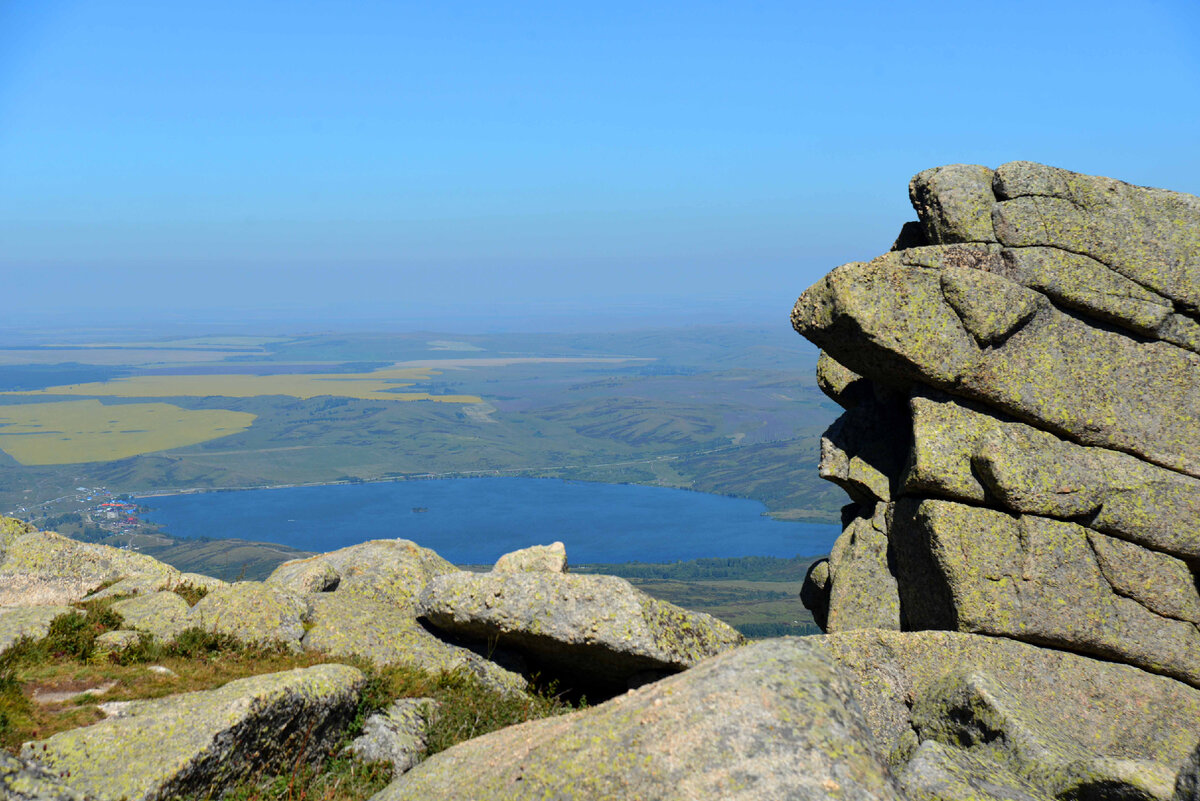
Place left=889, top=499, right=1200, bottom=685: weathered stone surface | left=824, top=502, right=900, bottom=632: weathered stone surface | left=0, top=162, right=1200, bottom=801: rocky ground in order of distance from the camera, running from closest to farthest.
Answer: left=0, top=162, right=1200, bottom=801: rocky ground
left=889, top=499, right=1200, bottom=685: weathered stone surface
left=824, top=502, right=900, bottom=632: weathered stone surface

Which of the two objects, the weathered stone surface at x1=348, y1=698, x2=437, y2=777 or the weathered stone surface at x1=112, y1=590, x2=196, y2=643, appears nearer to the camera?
the weathered stone surface at x1=348, y1=698, x2=437, y2=777

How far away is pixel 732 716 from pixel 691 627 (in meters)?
8.16

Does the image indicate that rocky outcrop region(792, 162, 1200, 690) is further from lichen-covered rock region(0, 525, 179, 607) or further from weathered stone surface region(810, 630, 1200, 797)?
lichen-covered rock region(0, 525, 179, 607)

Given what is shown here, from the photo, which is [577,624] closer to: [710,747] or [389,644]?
[389,644]

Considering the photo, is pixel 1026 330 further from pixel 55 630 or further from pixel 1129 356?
pixel 55 630

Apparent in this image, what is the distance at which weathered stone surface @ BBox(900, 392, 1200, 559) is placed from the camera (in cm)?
1962

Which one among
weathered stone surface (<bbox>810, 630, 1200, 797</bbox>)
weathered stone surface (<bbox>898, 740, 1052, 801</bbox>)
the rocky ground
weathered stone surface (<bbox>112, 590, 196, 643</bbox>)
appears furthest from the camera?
weathered stone surface (<bbox>112, 590, 196, 643</bbox>)

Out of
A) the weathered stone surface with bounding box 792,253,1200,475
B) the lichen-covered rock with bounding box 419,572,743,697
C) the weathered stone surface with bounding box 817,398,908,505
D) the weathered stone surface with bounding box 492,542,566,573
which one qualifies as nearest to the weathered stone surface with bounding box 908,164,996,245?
the weathered stone surface with bounding box 792,253,1200,475

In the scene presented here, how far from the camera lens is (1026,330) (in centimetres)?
2147

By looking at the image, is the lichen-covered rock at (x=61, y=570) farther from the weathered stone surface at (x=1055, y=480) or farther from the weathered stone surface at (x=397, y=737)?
the weathered stone surface at (x=1055, y=480)

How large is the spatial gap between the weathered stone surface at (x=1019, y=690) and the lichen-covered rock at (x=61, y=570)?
15582 millimetres

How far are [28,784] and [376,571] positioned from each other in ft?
41.5

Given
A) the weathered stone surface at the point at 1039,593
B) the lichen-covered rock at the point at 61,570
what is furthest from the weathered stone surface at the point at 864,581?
the lichen-covered rock at the point at 61,570

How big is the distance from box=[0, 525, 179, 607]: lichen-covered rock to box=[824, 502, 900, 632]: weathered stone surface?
663 inches
